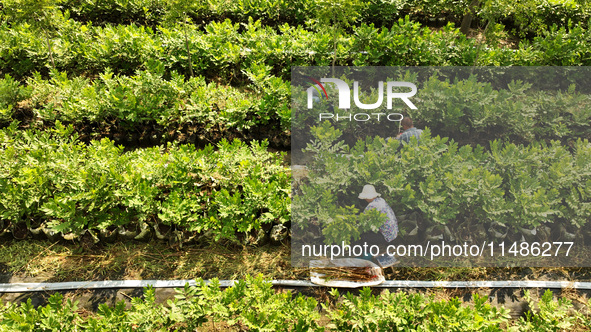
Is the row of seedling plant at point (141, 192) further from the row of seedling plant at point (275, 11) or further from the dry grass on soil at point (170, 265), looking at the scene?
the row of seedling plant at point (275, 11)

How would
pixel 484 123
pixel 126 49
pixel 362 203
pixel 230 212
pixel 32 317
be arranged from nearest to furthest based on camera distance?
pixel 32 317 → pixel 230 212 → pixel 362 203 → pixel 484 123 → pixel 126 49

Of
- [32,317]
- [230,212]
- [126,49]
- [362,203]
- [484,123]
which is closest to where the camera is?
[32,317]

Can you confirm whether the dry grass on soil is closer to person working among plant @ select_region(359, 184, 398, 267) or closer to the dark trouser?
person working among plant @ select_region(359, 184, 398, 267)

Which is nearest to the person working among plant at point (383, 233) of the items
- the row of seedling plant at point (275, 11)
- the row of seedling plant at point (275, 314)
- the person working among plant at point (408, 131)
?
the row of seedling plant at point (275, 314)

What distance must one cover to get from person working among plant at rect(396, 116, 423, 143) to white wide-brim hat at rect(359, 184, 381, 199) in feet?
3.46

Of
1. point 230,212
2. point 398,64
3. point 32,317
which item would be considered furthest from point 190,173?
point 398,64

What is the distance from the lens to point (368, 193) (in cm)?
535

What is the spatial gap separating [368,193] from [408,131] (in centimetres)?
141

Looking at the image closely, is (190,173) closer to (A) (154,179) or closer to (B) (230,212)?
(A) (154,179)

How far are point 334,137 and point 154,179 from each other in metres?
2.52

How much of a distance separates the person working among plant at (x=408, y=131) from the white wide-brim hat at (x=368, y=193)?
1055 millimetres

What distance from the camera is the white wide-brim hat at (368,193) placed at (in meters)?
5.33

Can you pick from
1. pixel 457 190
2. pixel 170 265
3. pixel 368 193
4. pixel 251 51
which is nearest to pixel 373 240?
pixel 368 193

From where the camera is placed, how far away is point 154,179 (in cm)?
531
